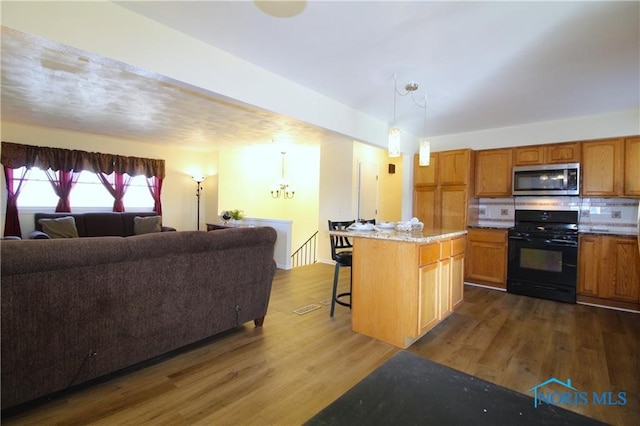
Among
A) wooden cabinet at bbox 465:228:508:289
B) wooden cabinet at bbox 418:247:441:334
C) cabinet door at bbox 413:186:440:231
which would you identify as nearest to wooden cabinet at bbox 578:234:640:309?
wooden cabinet at bbox 465:228:508:289

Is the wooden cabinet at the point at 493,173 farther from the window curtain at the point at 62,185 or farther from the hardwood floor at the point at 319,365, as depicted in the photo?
the window curtain at the point at 62,185

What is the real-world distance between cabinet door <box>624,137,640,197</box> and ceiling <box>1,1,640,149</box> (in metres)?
0.46

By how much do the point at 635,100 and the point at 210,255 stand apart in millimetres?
4816

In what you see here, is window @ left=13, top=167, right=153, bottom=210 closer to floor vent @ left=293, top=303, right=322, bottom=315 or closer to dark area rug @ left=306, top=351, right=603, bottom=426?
floor vent @ left=293, top=303, right=322, bottom=315

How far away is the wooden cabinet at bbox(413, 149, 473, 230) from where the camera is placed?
4664mm

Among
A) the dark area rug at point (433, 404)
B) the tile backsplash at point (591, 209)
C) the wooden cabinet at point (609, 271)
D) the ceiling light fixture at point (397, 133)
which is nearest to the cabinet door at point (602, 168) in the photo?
the tile backsplash at point (591, 209)

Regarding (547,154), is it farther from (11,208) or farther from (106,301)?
(11,208)

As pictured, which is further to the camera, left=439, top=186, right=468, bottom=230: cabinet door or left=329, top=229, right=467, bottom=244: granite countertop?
left=439, top=186, right=468, bottom=230: cabinet door

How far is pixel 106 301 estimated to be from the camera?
6.21ft

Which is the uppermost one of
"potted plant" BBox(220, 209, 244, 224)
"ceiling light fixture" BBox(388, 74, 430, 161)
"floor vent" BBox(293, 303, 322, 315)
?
"ceiling light fixture" BBox(388, 74, 430, 161)

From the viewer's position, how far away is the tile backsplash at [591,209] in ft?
12.9

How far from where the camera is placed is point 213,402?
1.84 m

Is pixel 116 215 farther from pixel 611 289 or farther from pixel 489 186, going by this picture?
pixel 611 289

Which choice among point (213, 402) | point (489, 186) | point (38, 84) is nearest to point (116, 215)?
point (38, 84)
